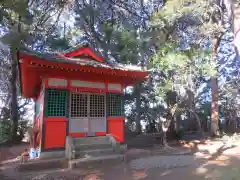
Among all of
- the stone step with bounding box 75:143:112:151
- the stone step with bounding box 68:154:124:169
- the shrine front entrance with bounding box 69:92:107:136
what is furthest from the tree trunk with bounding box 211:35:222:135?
the stone step with bounding box 68:154:124:169

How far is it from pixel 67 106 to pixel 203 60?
578 centimetres

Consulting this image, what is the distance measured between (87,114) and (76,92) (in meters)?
0.94

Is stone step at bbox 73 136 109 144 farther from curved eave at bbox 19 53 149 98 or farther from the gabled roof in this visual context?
the gabled roof

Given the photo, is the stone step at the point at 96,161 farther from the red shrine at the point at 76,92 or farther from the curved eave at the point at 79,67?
the curved eave at the point at 79,67

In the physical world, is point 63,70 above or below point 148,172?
above

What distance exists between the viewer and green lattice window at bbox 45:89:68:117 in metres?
7.47

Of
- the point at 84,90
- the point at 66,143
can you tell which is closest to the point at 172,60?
the point at 84,90

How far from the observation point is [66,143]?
724 centimetres

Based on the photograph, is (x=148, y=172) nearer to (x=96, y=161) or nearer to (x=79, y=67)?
(x=96, y=161)

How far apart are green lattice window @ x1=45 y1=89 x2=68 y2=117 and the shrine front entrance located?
0.25m

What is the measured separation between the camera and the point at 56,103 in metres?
7.62

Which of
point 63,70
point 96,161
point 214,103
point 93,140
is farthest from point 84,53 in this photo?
point 214,103

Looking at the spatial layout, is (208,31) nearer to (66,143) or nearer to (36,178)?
(66,143)

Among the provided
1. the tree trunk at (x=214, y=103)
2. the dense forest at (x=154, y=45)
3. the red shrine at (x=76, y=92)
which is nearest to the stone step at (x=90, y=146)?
the red shrine at (x=76, y=92)
